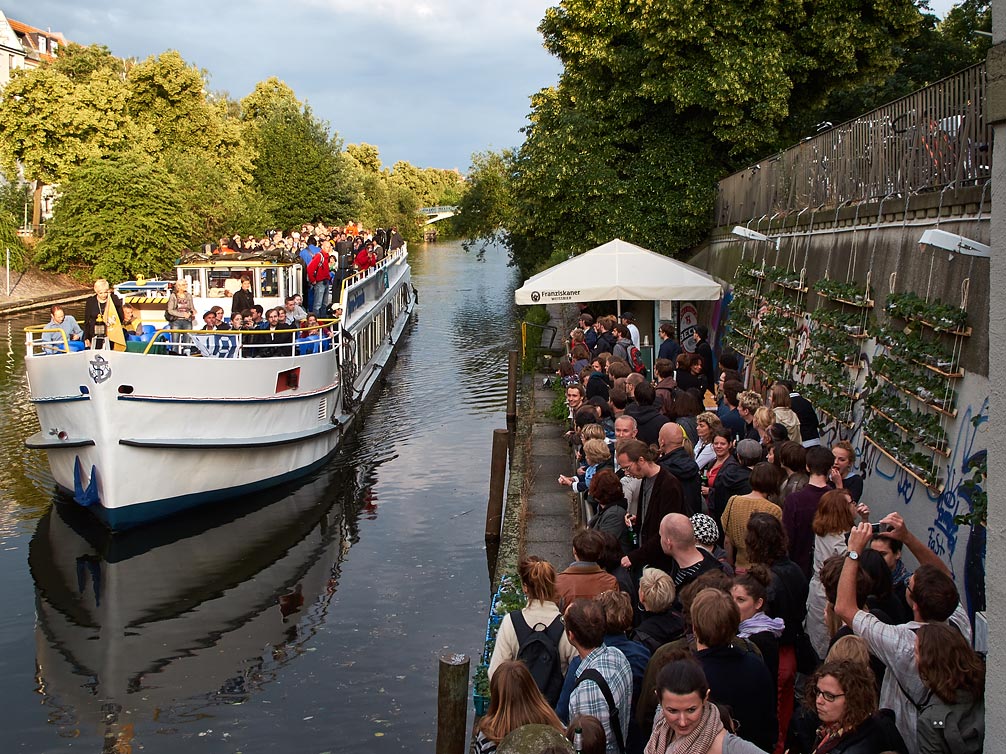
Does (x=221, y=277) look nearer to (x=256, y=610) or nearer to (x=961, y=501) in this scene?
(x=256, y=610)

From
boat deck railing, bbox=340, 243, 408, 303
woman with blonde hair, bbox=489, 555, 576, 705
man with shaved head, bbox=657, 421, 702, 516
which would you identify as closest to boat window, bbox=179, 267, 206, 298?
boat deck railing, bbox=340, 243, 408, 303

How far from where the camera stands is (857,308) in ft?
35.2

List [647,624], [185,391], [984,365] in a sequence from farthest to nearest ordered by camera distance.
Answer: [185,391], [984,365], [647,624]

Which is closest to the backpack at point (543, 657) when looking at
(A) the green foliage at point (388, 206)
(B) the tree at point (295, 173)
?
(B) the tree at point (295, 173)

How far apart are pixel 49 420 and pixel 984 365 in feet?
43.7

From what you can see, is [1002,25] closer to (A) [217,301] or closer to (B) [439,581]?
(B) [439,581]

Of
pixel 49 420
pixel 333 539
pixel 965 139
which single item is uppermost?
pixel 965 139

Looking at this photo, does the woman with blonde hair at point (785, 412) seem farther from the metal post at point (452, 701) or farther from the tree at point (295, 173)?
the tree at point (295, 173)

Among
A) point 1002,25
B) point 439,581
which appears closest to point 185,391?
point 439,581

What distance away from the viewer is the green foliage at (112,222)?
48469mm

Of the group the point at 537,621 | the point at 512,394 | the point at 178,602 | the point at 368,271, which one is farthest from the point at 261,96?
the point at 537,621

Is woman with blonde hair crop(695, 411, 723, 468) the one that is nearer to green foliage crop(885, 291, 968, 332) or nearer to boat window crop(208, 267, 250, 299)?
green foliage crop(885, 291, 968, 332)

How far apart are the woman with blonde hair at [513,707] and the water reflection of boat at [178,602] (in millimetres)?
6539

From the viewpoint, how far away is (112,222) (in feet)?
160
